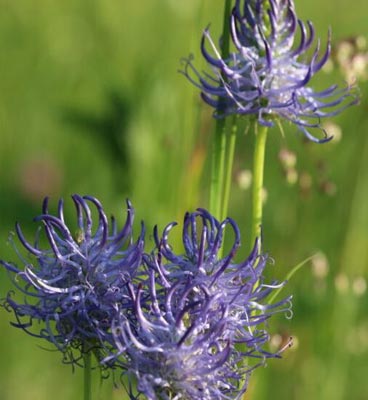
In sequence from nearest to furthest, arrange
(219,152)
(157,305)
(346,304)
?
(157,305)
(219,152)
(346,304)

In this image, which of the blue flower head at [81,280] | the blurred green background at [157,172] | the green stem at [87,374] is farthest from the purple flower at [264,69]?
the green stem at [87,374]

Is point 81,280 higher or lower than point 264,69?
lower

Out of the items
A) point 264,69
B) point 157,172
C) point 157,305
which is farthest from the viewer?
point 157,172

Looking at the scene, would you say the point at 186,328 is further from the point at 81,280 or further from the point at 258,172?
the point at 258,172

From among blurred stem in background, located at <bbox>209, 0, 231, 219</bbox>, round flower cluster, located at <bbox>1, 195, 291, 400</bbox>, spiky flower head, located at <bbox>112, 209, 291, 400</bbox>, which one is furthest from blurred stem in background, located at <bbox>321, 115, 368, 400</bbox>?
spiky flower head, located at <bbox>112, 209, 291, 400</bbox>

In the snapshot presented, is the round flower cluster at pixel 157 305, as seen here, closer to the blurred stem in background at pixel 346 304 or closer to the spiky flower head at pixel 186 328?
the spiky flower head at pixel 186 328

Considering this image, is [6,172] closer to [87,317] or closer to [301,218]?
[301,218]

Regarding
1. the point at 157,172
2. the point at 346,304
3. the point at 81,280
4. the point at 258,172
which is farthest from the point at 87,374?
the point at 157,172
